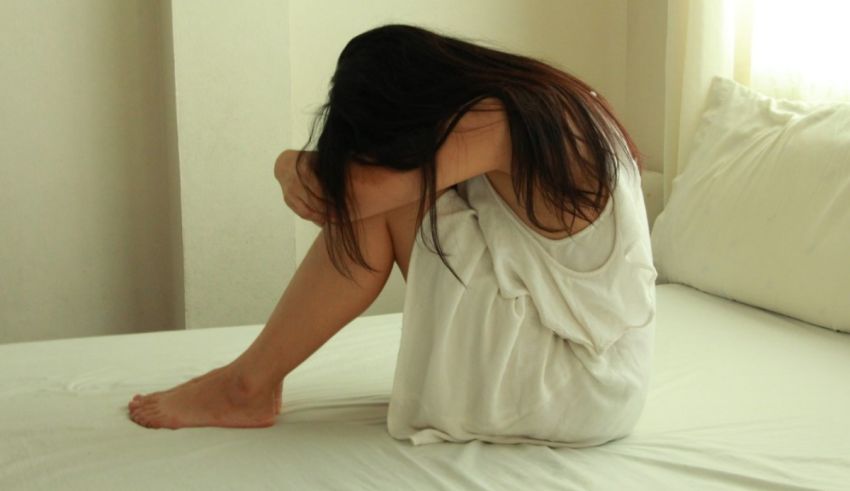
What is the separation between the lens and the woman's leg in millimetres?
1315

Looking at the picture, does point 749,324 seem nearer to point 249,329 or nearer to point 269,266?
point 249,329

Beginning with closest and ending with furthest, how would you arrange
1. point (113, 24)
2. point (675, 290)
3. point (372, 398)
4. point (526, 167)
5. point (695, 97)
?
point (526, 167), point (372, 398), point (675, 290), point (695, 97), point (113, 24)

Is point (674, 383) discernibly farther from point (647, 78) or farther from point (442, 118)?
point (647, 78)

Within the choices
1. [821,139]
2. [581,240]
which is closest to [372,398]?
[581,240]

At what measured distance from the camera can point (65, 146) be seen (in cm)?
231

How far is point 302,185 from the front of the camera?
129 cm

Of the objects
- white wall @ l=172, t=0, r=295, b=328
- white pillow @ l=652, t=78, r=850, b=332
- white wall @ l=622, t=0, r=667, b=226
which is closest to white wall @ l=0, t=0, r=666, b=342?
white wall @ l=172, t=0, r=295, b=328

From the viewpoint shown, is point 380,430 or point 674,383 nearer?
point 380,430

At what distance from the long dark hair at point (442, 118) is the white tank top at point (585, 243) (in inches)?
0.8

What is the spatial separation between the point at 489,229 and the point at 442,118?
0.15 metres

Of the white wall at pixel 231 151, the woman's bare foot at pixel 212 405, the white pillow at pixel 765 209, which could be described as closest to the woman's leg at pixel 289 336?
the woman's bare foot at pixel 212 405

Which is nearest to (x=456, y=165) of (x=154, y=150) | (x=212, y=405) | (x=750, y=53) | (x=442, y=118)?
(x=442, y=118)

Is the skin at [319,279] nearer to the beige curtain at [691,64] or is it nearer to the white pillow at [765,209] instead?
the white pillow at [765,209]

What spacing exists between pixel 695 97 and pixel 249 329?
3.32ft
